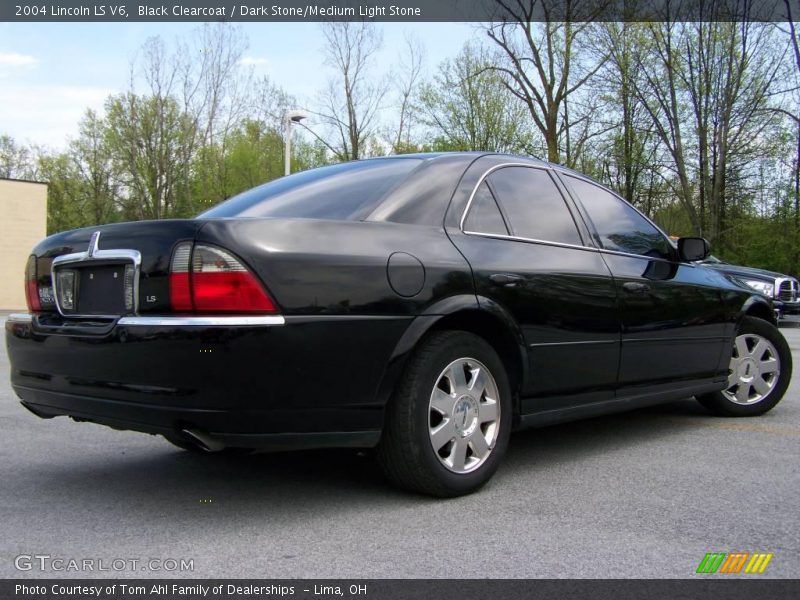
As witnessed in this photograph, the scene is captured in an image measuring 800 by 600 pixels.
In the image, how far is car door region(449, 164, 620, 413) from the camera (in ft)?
12.2

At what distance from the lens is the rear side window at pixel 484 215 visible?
3.77 meters

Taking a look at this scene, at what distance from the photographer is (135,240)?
3.11m

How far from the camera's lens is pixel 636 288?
4508mm

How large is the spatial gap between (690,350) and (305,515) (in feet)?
9.15

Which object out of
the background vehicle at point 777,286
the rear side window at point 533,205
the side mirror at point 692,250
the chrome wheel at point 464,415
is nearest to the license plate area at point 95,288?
the chrome wheel at point 464,415

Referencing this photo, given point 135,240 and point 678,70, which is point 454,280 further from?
point 678,70

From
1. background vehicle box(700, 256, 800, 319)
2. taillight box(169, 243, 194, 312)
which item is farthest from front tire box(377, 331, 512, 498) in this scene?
background vehicle box(700, 256, 800, 319)

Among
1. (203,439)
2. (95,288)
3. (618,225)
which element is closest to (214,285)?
(203,439)
